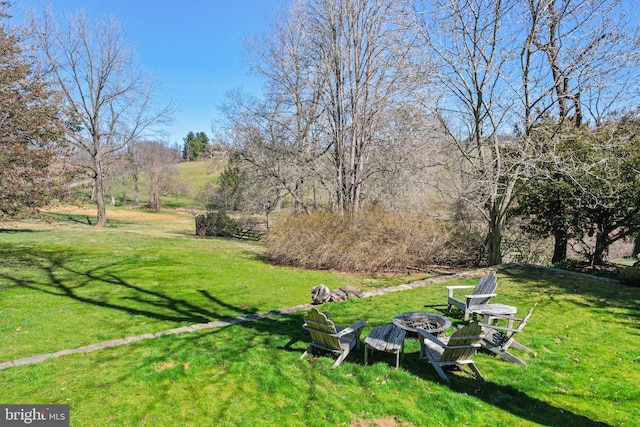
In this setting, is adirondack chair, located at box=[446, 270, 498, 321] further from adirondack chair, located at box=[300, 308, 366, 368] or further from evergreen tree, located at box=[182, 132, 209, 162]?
evergreen tree, located at box=[182, 132, 209, 162]

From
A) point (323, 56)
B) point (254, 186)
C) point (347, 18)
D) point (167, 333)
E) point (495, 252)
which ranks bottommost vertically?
point (167, 333)

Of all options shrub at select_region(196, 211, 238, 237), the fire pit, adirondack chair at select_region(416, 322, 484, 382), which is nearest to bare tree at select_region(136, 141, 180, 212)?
shrub at select_region(196, 211, 238, 237)

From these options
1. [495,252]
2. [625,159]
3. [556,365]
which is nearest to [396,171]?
[495,252]

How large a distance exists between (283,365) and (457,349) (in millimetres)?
2206

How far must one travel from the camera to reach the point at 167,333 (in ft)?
19.7

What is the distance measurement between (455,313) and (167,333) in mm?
5437

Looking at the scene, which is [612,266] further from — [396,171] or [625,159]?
[396,171]

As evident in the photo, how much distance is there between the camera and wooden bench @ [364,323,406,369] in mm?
4492

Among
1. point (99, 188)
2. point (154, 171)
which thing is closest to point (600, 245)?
point (99, 188)

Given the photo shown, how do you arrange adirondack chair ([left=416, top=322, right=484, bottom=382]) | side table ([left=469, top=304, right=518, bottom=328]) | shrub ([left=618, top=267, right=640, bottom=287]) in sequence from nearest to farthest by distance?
adirondack chair ([left=416, top=322, right=484, bottom=382])
side table ([left=469, top=304, right=518, bottom=328])
shrub ([left=618, top=267, right=640, bottom=287])

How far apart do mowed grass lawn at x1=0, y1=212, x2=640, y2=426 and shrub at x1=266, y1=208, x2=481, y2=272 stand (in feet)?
9.27

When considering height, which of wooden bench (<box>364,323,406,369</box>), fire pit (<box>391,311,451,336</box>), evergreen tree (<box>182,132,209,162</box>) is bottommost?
wooden bench (<box>364,323,406,369</box>)

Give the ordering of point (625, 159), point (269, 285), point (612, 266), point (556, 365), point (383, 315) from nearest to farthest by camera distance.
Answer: point (556, 365)
point (383, 315)
point (269, 285)
point (625, 159)
point (612, 266)

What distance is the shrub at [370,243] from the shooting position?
464 inches
